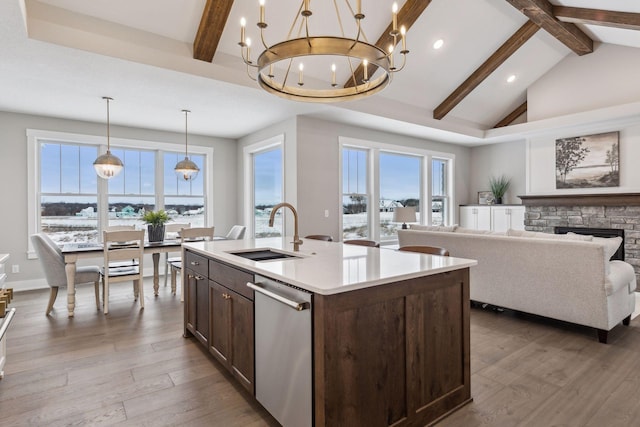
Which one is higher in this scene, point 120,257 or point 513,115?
point 513,115

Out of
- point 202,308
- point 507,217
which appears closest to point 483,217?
point 507,217

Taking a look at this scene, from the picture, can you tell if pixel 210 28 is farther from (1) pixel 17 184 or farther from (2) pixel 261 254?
(1) pixel 17 184

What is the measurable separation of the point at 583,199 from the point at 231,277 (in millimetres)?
6158

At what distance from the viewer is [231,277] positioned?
92.3 inches

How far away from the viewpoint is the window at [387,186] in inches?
247

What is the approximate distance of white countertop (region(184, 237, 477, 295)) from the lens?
1631 mm

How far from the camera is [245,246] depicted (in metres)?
3.00

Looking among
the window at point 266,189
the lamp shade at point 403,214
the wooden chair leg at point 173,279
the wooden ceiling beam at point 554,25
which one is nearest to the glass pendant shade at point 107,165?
the wooden chair leg at point 173,279

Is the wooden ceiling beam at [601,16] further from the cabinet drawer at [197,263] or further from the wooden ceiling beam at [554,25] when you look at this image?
the cabinet drawer at [197,263]

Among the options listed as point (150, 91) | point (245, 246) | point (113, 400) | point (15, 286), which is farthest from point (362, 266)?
point (15, 286)

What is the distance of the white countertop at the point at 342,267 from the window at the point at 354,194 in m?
3.45

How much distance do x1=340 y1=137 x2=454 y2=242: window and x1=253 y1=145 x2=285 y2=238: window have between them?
1.15m

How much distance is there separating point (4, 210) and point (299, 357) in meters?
5.66

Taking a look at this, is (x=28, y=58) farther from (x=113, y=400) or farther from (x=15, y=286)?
(x=15, y=286)
